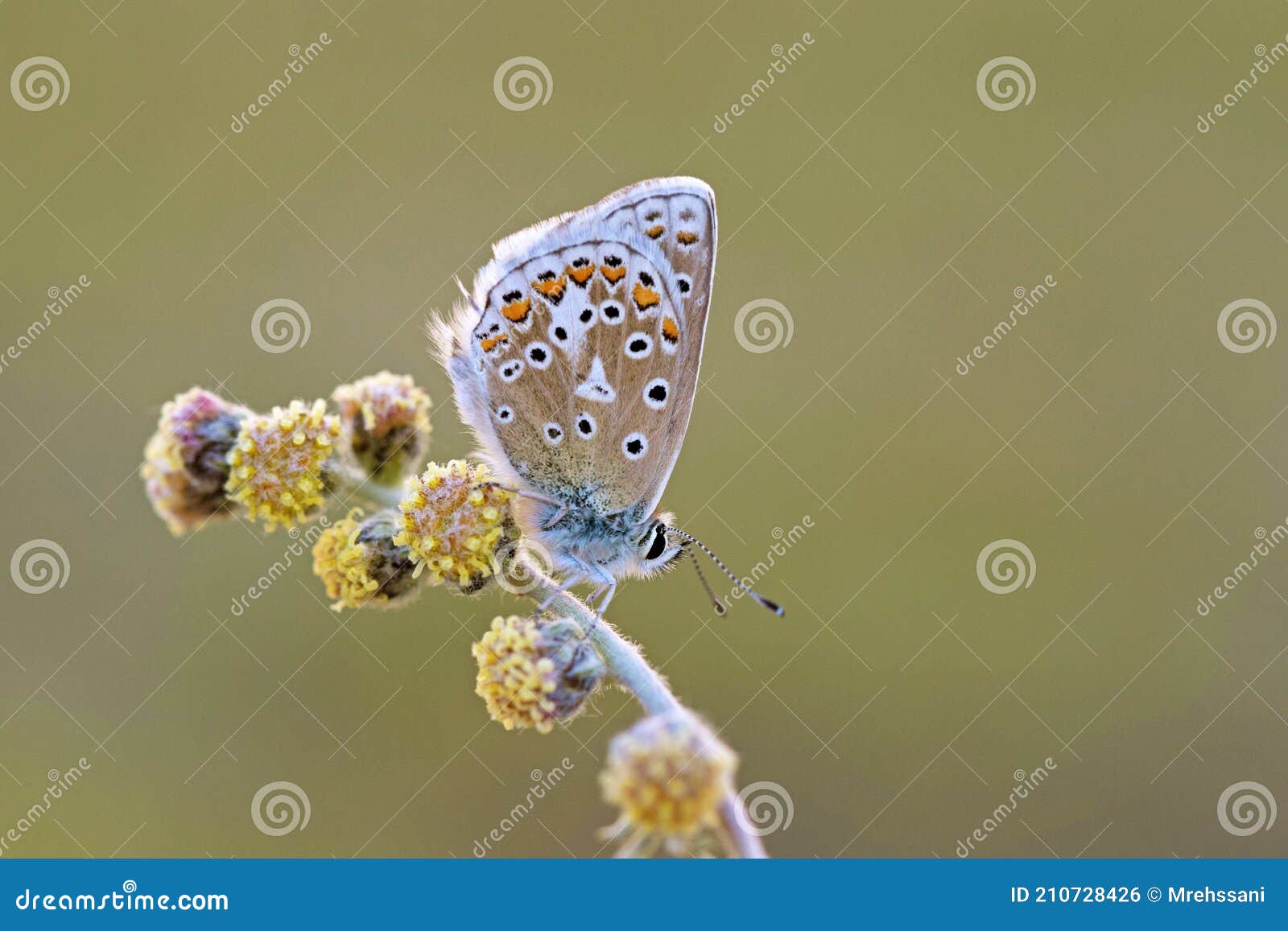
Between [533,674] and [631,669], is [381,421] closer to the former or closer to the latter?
[533,674]

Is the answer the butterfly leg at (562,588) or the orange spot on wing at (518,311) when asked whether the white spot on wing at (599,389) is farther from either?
the butterfly leg at (562,588)

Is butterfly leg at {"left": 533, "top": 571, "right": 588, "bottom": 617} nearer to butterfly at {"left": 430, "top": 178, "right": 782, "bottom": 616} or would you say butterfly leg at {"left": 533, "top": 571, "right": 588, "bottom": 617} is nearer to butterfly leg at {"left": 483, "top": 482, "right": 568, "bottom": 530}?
butterfly at {"left": 430, "top": 178, "right": 782, "bottom": 616}

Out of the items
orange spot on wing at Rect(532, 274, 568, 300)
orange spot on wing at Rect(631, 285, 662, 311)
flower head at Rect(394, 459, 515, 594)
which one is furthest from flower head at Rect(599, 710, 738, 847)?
orange spot on wing at Rect(532, 274, 568, 300)

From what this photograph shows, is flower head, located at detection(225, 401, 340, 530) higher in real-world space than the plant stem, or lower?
lower

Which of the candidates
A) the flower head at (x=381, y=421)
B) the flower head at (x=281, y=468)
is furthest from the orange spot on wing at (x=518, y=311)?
the flower head at (x=281, y=468)

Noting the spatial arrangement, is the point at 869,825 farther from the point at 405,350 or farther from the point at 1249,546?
the point at 405,350

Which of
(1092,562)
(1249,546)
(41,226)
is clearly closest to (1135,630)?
(1092,562)
